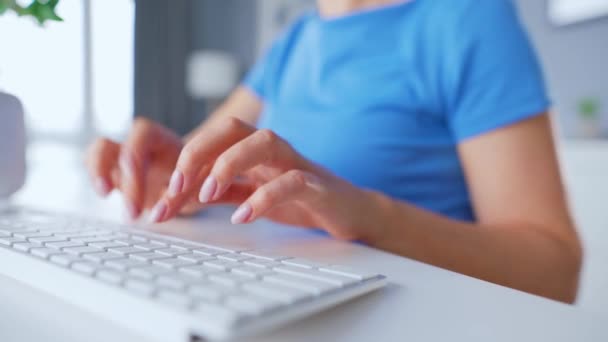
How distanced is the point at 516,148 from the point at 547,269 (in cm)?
19

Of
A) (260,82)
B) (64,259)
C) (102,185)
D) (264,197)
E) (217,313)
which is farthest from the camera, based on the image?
(260,82)

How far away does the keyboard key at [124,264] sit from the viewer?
0.99 feet

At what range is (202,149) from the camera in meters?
0.45

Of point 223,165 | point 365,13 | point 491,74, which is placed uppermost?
point 365,13

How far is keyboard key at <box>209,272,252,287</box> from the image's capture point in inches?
10.7

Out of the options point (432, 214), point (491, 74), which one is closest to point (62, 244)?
point (432, 214)

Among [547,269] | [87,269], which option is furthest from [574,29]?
[87,269]

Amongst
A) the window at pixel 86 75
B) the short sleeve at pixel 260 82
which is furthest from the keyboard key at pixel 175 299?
the window at pixel 86 75

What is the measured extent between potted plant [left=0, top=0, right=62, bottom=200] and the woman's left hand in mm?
256

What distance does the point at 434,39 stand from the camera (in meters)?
0.77

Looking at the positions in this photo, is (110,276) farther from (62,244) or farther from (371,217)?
(371,217)

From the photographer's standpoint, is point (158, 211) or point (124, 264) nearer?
point (124, 264)

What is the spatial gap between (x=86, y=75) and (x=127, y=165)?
139 inches

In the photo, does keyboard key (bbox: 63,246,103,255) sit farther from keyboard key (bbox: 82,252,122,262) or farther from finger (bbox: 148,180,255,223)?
finger (bbox: 148,180,255,223)
